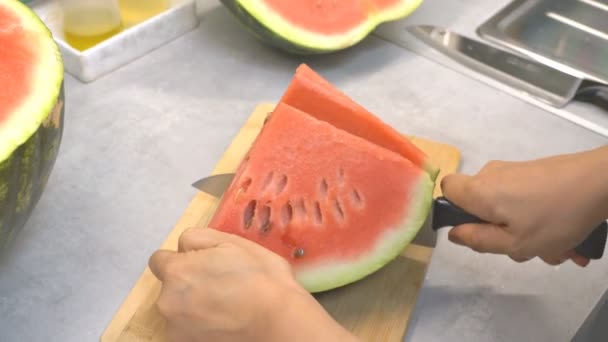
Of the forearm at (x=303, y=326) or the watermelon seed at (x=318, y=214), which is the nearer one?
the forearm at (x=303, y=326)

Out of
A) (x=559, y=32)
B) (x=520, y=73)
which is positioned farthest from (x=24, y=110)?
(x=559, y=32)

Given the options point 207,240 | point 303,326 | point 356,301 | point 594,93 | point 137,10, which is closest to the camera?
point 303,326

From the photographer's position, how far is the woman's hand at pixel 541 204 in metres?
0.89

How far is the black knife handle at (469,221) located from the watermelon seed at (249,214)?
270mm

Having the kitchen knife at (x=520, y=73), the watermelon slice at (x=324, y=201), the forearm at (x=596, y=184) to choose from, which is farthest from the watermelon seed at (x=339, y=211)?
the kitchen knife at (x=520, y=73)

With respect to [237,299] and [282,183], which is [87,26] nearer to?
[282,183]

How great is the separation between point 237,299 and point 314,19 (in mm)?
805

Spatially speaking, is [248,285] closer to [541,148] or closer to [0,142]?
[0,142]

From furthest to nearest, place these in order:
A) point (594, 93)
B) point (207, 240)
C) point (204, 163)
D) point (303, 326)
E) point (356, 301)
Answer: point (594, 93)
point (204, 163)
point (356, 301)
point (207, 240)
point (303, 326)

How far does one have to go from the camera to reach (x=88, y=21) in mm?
1409

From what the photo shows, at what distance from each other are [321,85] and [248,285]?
400mm

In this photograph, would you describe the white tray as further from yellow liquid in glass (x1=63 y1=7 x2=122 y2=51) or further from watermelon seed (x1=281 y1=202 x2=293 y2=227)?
watermelon seed (x1=281 y1=202 x2=293 y2=227)

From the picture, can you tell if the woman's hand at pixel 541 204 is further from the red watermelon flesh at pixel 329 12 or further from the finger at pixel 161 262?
the red watermelon flesh at pixel 329 12

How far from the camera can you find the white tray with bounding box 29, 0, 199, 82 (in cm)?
137
